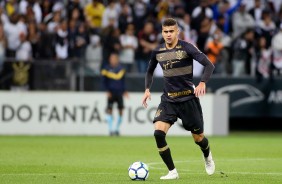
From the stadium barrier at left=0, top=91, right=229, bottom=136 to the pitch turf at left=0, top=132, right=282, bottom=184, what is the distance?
99 cm

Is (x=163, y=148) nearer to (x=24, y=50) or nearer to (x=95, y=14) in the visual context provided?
(x=24, y=50)

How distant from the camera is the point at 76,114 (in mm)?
25406

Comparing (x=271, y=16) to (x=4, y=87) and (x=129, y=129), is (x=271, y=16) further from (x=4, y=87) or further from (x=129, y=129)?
(x=4, y=87)

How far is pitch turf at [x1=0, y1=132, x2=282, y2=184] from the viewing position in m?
12.4

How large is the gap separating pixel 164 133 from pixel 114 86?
1317 centimetres

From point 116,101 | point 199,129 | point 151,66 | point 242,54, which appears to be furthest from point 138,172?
point 242,54

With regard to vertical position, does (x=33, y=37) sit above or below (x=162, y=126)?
below

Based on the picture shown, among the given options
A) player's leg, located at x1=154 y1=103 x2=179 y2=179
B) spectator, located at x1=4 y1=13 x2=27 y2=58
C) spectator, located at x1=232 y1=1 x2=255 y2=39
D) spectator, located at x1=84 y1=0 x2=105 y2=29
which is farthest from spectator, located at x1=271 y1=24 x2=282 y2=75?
player's leg, located at x1=154 y1=103 x2=179 y2=179

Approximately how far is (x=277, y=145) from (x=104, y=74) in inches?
253

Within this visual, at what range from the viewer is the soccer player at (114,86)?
25.0 m

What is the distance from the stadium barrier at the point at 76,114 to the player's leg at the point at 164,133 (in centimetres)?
1289

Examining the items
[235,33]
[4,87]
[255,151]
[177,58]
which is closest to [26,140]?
[4,87]

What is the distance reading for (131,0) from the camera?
28719 mm

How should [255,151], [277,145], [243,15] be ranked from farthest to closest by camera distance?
1. [243,15]
2. [277,145]
3. [255,151]
